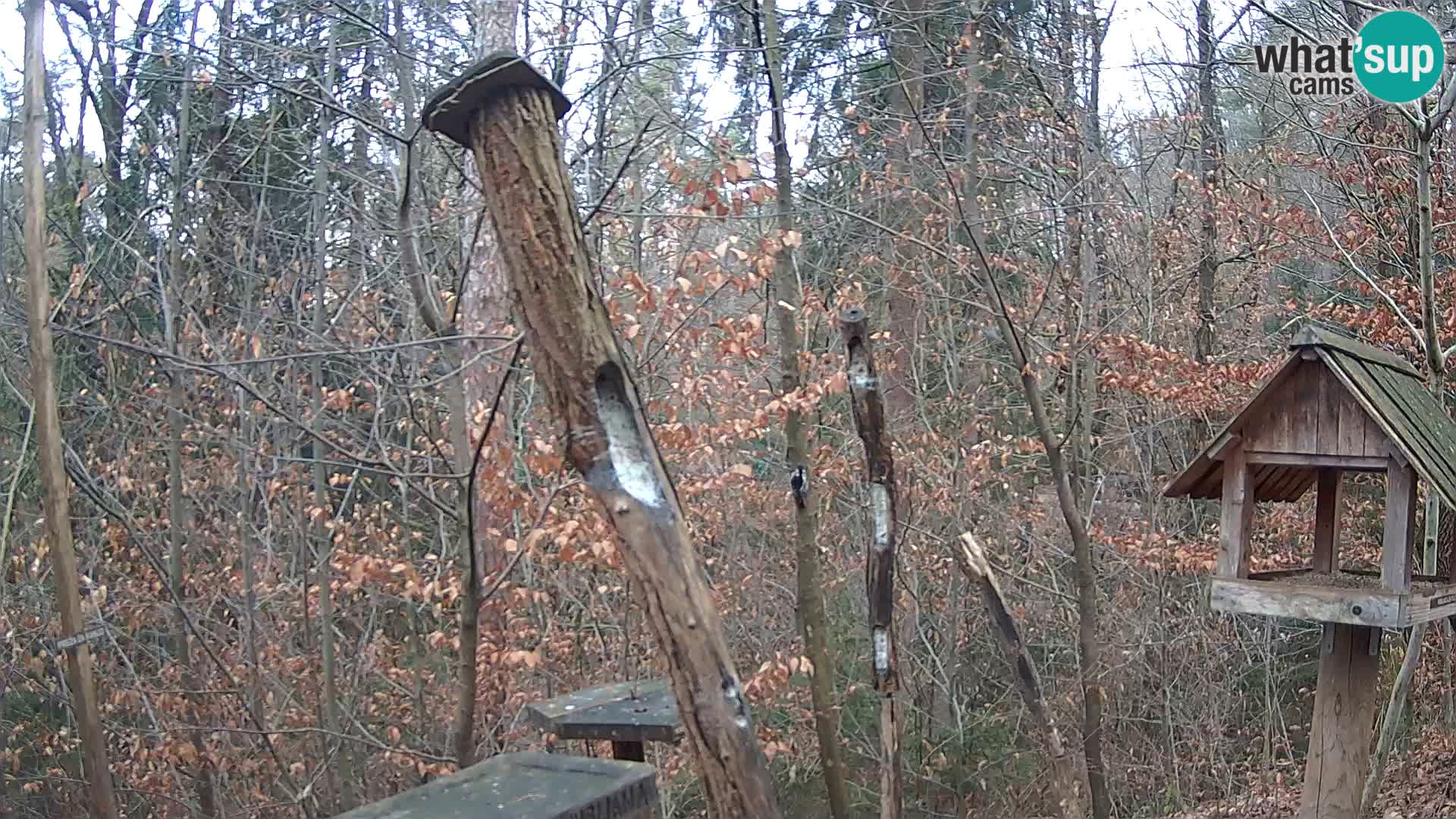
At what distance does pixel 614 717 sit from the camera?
4.01 metres

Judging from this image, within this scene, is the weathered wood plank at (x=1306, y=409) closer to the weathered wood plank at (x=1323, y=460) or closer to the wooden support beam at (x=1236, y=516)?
the weathered wood plank at (x=1323, y=460)

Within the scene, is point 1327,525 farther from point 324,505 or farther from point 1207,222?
point 324,505

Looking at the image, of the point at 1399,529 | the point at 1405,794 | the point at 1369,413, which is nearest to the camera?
the point at 1369,413

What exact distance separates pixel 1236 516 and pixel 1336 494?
0.58 meters

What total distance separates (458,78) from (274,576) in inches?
237

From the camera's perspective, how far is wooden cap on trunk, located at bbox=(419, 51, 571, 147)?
2.80 metres

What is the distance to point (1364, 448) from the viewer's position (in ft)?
12.6

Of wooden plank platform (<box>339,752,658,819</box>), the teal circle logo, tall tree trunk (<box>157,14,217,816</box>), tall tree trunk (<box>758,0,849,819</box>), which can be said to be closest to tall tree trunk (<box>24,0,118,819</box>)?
tall tree trunk (<box>157,14,217,816</box>)

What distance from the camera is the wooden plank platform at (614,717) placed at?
3.93 metres

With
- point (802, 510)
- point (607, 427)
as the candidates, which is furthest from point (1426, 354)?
point (607, 427)

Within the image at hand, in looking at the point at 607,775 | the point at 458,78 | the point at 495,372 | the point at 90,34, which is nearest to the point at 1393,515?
the point at 607,775

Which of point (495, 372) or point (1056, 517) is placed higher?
point (495, 372)

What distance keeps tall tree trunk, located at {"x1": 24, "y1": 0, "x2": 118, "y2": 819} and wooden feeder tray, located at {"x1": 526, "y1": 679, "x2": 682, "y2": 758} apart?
2657 mm

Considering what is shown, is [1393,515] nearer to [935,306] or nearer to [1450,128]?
[1450,128]
